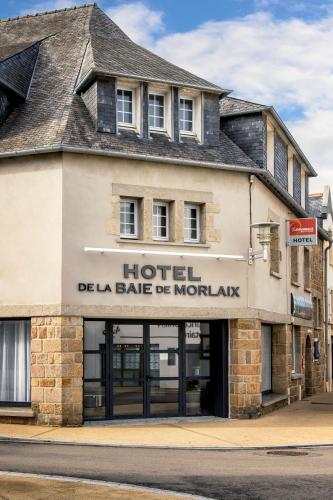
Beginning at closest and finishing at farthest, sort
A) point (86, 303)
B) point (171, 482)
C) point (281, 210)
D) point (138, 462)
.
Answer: point (171, 482) < point (138, 462) < point (86, 303) < point (281, 210)

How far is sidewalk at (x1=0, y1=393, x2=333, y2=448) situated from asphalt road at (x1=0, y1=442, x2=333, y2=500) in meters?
0.92

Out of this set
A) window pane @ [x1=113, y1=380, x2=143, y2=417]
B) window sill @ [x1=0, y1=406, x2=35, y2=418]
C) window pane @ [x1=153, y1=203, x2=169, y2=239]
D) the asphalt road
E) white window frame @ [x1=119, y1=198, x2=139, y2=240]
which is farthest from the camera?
window pane @ [x1=153, y1=203, x2=169, y2=239]

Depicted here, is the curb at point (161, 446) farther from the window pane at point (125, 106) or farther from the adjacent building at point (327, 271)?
the adjacent building at point (327, 271)

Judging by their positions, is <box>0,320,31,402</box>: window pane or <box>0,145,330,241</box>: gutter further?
<box>0,320,31,402</box>: window pane

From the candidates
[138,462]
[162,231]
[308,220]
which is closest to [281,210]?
[308,220]

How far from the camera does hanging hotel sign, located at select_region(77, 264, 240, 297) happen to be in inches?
803

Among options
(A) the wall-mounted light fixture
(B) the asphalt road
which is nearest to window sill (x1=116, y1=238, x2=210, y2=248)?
(A) the wall-mounted light fixture

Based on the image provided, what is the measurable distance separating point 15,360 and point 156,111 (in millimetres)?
7229

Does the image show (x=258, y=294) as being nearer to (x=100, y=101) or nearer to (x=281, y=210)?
(x=281, y=210)

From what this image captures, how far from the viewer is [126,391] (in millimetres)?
20938

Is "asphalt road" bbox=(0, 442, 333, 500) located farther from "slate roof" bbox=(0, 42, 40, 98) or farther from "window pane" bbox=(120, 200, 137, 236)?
"slate roof" bbox=(0, 42, 40, 98)

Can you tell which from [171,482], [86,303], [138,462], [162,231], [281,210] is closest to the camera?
[171,482]

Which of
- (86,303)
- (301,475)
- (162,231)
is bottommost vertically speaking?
(301,475)

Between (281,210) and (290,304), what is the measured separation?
127 inches
